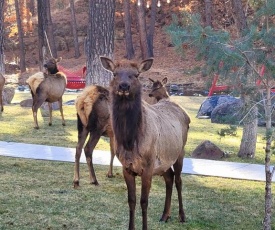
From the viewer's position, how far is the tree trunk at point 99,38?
12.3 m

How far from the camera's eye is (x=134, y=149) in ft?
20.1

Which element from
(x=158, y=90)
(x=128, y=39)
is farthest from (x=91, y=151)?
(x=128, y=39)

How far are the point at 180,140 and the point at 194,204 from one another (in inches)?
47.6

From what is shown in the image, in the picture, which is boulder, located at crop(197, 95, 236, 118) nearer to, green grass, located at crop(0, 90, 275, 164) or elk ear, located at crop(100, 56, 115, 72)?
green grass, located at crop(0, 90, 275, 164)

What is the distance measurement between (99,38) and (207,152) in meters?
3.45

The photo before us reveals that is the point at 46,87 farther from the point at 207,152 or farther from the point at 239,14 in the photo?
the point at 239,14

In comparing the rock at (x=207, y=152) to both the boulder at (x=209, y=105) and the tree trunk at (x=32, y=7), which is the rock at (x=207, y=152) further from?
the tree trunk at (x=32, y=7)

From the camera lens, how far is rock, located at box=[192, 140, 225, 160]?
11148 millimetres

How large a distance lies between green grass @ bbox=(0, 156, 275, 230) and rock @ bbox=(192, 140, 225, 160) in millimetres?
1754

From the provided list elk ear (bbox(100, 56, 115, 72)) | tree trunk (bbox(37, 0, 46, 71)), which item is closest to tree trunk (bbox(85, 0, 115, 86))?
elk ear (bbox(100, 56, 115, 72))

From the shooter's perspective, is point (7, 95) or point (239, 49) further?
point (7, 95)

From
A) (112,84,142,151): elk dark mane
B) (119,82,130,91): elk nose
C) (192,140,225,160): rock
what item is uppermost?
(119,82,130,91): elk nose

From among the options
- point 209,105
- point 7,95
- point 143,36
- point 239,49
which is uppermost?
point 239,49

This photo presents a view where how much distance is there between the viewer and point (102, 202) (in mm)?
7719
